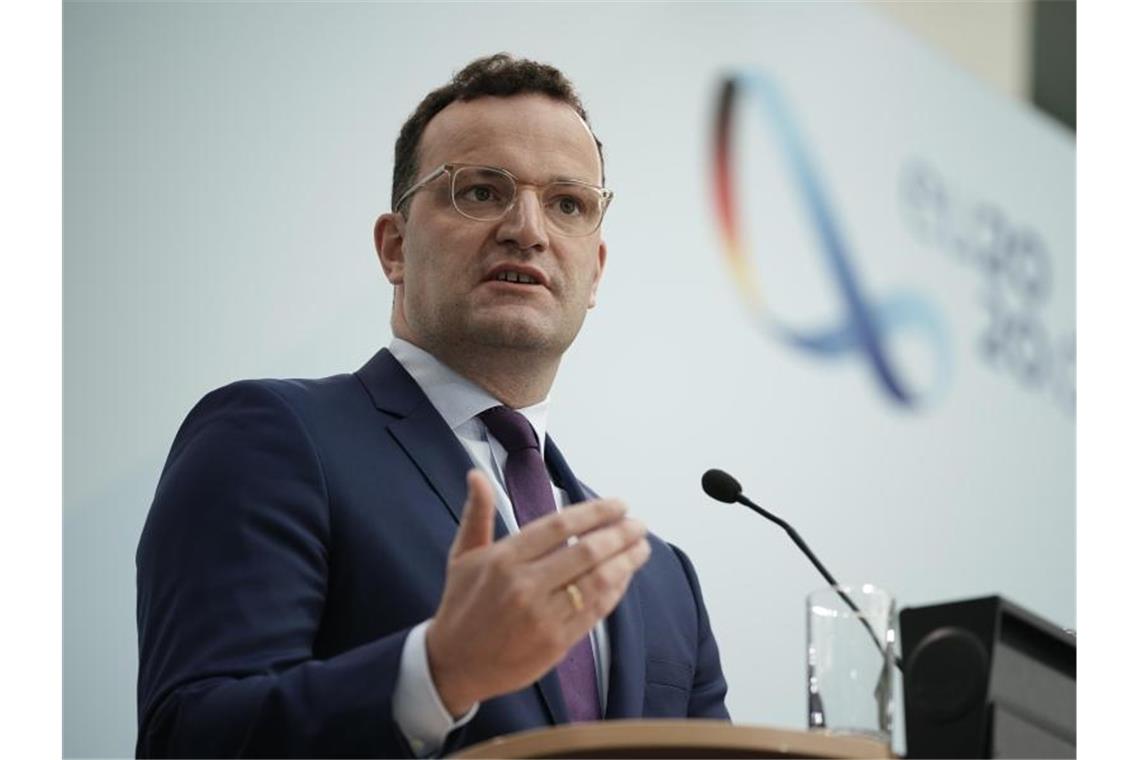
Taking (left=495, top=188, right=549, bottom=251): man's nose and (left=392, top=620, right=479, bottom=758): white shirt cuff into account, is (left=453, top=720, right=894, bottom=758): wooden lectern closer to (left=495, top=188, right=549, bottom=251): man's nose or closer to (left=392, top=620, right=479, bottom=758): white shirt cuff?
(left=392, top=620, right=479, bottom=758): white shirt cuff

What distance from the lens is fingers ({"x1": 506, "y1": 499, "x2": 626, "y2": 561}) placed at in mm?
1376

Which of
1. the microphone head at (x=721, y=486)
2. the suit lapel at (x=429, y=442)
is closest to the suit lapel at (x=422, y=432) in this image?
the suit lapel at (x=429, y=442)

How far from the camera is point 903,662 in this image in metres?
1.54

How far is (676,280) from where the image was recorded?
3.79 m

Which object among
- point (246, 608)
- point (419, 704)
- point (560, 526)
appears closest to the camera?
point (560, 526)

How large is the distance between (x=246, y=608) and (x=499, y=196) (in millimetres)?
850

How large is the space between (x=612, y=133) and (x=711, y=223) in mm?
348

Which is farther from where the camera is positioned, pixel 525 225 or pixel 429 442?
pixel 525 225

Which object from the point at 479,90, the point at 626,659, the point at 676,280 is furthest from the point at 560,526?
the point at 676,280

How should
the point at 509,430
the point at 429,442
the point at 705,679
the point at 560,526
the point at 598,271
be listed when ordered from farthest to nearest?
the point at 598,271
the point at 705,679
the point at 509,430
the point at 429,442
the point at 560,526

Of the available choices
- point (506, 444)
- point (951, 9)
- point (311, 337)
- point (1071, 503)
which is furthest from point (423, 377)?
point (951, 9)

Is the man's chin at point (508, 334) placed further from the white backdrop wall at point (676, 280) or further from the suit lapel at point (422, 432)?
the white backdrop wall at point (676, 280)

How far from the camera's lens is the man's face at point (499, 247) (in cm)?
235

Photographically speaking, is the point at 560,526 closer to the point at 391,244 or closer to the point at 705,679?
the point at 705,679
